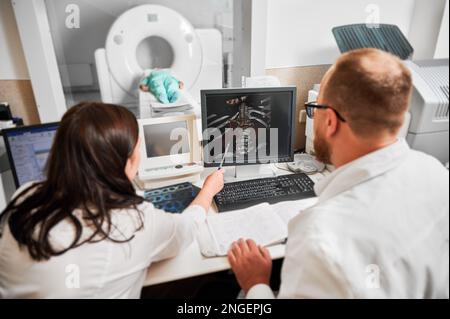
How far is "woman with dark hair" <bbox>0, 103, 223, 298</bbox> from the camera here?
2.26 feet

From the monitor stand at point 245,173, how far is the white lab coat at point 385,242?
0.71 meters

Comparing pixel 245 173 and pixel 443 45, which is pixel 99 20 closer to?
pixel 245 173

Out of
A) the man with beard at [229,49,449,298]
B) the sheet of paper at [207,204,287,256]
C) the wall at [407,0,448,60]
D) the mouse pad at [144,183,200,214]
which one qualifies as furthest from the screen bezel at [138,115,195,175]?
the wall at [407,0,448,60]

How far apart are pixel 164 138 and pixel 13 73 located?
671mm

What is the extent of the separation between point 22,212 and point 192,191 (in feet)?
1.87

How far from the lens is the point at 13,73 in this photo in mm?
1253

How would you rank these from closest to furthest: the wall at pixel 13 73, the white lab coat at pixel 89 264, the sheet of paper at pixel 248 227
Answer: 1. the white lab coat at pixel 89 264
2. the sheet of paper at pixel 248 227
3. the wall at pixel 13 73

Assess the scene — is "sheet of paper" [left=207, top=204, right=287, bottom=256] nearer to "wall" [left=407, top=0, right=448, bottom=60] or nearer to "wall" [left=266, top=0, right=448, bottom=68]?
"wall" [left=407, top=0, right=448, bottom=60]

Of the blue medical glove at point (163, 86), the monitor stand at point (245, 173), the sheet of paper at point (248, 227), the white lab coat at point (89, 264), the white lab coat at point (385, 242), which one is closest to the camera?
the white lab coat at point (385, 242)

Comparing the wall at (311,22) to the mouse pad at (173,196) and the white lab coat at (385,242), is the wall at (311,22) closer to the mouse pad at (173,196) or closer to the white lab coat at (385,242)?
the mouse pad at (173,196)

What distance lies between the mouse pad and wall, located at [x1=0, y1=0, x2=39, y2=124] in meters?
0.65

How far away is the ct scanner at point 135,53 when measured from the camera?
1.85 metres

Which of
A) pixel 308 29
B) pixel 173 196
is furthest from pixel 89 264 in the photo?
pixel 308 29

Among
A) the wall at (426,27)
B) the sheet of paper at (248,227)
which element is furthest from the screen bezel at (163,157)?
the wall at (426,27)
